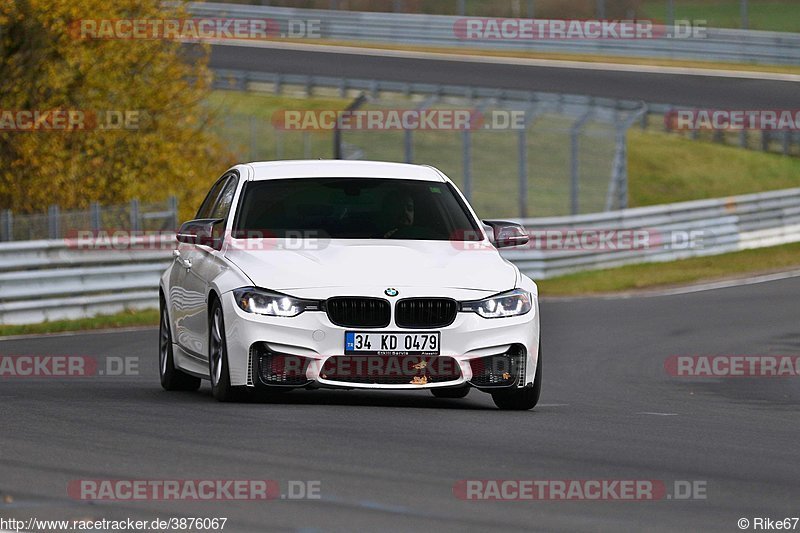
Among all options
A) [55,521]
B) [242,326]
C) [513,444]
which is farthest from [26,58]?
[55,521]

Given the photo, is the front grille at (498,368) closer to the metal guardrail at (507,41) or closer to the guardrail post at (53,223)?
the guardrail post at (53,223)

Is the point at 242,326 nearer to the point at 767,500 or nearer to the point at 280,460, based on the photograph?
the point at 280,460

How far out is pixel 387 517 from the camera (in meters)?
6.60

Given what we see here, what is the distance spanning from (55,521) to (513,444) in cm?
296

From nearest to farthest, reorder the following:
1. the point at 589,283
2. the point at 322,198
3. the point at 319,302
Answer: the point at 319,302
the point at 322,198
the point at 589,283

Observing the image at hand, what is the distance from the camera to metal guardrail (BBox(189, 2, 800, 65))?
46656 mm

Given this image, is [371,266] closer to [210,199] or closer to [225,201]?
[225,201]

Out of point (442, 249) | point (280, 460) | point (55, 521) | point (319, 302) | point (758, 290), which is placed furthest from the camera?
point (758, 290)

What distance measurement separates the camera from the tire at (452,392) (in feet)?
34.2

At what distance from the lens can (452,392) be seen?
11.2 metres

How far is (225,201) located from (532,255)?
55.7 ft
